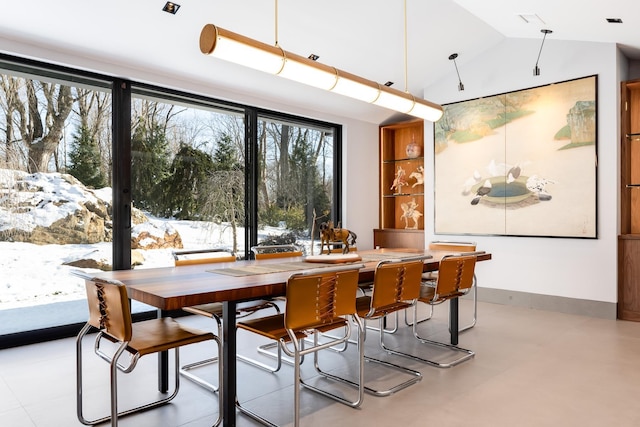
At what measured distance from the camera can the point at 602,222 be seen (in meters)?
4.61

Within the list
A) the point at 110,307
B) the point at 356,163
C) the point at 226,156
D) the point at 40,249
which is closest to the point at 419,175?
the point at 356,163

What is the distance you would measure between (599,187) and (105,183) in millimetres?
5043

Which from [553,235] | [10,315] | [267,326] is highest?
[553,235]

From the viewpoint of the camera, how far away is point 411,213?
6.60m

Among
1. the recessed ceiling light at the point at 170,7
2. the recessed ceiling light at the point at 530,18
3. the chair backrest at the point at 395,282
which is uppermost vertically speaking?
the recessed ceiling light at the point at 530,18

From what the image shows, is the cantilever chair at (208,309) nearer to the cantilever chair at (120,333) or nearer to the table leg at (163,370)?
the table leg at (163,370)

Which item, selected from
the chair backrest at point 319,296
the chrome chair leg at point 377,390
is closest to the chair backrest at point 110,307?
the chair backrest at point 319,296

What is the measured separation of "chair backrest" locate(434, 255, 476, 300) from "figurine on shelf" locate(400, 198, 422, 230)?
2941 millimetres

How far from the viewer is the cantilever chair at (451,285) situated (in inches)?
129

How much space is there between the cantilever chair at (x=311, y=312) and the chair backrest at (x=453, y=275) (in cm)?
102

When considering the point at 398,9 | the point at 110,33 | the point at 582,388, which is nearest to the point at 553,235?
the point at 582,388

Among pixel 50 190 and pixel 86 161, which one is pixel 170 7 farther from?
pixel 50 190

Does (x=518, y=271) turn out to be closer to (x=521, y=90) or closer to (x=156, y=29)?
(x=521, y=90)

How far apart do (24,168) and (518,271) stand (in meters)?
5.26
